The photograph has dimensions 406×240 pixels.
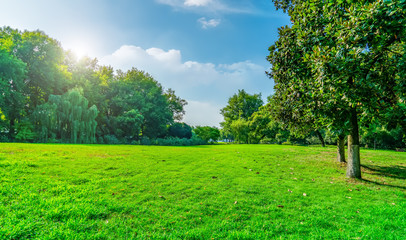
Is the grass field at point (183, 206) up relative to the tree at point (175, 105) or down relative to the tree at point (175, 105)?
down

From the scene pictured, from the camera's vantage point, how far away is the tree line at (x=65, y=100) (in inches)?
851

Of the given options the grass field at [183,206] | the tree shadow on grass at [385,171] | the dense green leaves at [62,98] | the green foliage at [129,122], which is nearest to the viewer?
the grass field at [183,206]

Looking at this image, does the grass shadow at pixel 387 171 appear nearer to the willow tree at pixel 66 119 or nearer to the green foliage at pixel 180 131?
the willow tree at pixel 66 119

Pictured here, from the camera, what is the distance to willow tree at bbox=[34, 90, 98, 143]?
20844mm

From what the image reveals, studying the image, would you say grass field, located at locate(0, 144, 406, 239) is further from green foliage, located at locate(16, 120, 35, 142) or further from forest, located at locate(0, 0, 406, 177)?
green foliage, located at locate(16, 120, 35, 142)

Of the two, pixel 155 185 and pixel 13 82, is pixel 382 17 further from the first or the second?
pixel 13 82

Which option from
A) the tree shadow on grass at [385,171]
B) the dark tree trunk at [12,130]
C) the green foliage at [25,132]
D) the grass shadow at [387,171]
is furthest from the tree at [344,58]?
the dark tree trunk at [12,130]

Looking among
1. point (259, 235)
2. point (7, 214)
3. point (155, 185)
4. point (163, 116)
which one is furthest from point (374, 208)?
point (163, 116)

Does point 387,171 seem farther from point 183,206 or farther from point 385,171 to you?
point 183,206

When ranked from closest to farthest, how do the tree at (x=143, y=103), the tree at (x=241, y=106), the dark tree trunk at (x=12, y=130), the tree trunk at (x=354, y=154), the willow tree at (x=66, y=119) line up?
1. the tree trunk at (x=354, y=154)
2. the willow tree at (x=66, y=119)
3. the dark tree trunk at (x=12, y=130)
4. the tree at (x=143, y=103)
5. the tree at (x=241, y=106)

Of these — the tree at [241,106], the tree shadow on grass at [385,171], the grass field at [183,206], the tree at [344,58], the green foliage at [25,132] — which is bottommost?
the tree shadow on grass at [385,171]

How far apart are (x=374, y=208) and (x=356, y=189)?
6.44 ft

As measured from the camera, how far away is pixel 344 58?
5359 mm

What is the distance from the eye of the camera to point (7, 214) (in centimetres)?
331
